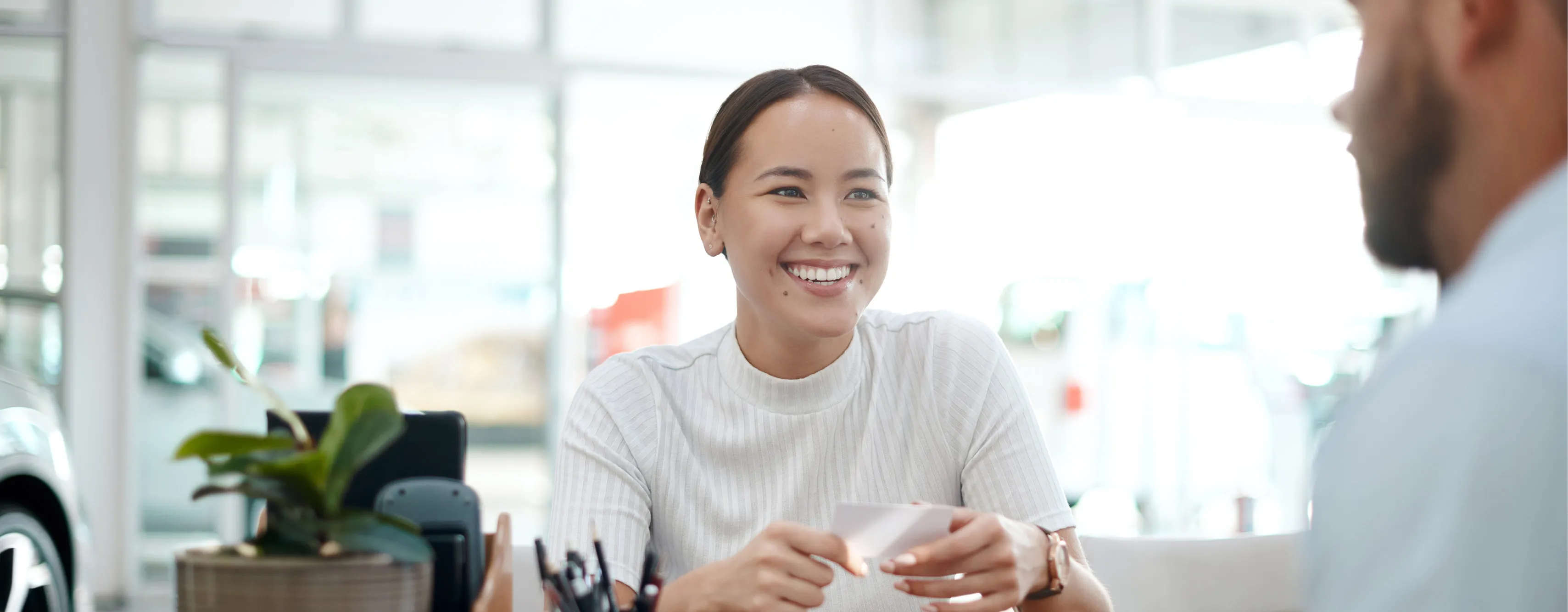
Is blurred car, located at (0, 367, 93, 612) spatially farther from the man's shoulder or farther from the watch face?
the man's shoulder

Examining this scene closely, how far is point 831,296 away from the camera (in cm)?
143

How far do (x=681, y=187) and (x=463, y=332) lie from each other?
151 cm

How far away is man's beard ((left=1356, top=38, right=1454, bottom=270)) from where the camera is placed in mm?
555

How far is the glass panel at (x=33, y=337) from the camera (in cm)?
449

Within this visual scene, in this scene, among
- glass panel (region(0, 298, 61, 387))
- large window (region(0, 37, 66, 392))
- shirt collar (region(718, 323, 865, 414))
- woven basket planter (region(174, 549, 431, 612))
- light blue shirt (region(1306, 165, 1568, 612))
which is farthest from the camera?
large window (region(0, 37, 66, 392))

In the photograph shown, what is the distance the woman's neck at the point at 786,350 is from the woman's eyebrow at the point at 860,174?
8.0 inches

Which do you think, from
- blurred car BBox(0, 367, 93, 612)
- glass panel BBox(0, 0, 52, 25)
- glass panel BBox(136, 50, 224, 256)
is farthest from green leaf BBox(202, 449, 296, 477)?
glass panel BBox(0, 0, 52, 25)

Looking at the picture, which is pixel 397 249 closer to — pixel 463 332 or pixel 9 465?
pixel 463 332

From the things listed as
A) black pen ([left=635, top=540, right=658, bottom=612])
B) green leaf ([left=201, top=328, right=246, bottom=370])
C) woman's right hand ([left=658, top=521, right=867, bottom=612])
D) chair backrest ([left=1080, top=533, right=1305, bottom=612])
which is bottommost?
chair backrest ([left=1080, top=533, right=1305, bottom=612])

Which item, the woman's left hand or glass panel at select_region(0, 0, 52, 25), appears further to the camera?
glass panel at select_region(0, 0, 52, 25)

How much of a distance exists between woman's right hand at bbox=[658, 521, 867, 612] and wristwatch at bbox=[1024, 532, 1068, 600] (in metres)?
0.28

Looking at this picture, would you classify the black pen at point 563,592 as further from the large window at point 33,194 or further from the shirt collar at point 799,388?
the large window at point 33,194

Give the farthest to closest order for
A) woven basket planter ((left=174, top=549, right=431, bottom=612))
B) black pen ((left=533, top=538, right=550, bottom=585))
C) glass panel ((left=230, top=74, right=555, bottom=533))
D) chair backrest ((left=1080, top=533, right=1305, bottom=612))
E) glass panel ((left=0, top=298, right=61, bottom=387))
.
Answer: glass panel ((left=230, top=74, right=555, bottom=533)) < glass panel ((left=0, top=298, right=61, bottom=387)) < chair backrest ((left=1080, top=533, right=1305, bottom=612)) < black pen ((left=533, top=538, right=550, bottom=585)) < woven basket planter ((left=174, top=549, right=431, bottom=612))

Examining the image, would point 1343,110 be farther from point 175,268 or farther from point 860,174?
point 175,268
